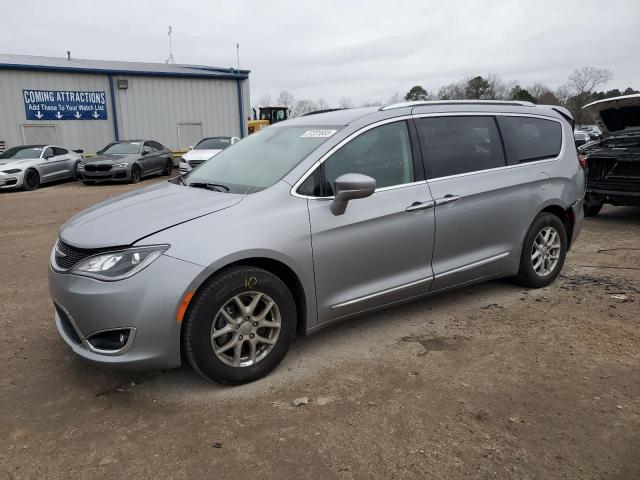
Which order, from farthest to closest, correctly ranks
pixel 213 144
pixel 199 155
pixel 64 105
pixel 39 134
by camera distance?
pixel 64 105 < pixel 39 134 < pixel 213 144 < pixel 199 155

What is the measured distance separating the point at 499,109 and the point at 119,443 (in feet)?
12.9

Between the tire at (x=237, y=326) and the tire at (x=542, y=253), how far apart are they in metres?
2.47

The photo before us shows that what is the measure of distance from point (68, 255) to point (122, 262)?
495mm

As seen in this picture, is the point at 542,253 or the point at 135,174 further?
the point at 135,174

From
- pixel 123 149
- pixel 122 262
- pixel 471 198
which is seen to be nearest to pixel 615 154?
pixel 471 198

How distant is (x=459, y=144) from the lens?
4184mm

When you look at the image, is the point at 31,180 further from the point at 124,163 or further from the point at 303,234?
the point at 303,234

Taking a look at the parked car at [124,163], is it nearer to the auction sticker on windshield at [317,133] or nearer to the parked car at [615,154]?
the parked car at [615,154]

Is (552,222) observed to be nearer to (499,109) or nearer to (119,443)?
(499,109)

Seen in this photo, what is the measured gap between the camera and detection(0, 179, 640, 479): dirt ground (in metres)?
2.49

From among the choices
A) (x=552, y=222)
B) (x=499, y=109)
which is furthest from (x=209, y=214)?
(x=552, y=222)

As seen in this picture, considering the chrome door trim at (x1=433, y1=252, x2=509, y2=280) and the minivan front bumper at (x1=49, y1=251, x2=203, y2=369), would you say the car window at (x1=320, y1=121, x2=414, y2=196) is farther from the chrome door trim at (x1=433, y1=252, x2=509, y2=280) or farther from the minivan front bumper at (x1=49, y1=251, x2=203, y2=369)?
the minivan front bumper at (x1=49, y1=251, x2=203, y2=369)

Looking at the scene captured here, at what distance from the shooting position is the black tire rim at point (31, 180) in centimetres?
1530

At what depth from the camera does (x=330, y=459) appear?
252 centimetres
